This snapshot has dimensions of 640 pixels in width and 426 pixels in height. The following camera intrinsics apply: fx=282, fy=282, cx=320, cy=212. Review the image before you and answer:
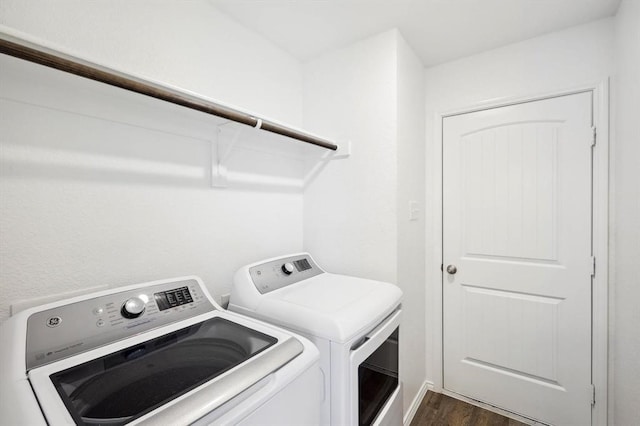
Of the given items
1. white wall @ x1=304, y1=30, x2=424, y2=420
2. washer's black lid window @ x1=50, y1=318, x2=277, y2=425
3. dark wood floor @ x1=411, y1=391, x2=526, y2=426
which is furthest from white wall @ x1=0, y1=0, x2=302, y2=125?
dark wood floor @ x1=411, y1=391, x2=526, y2=426

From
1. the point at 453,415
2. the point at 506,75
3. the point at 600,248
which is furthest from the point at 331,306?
the point at 506,75

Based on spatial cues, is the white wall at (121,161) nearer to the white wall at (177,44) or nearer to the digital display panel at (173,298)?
the white wall at (177,44)

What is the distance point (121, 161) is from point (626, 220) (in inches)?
95.9

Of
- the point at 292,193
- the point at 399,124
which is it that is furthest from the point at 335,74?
the point at 292,193

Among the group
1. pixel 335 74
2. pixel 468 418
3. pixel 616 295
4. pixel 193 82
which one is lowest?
pixel 468 418

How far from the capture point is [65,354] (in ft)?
2.68

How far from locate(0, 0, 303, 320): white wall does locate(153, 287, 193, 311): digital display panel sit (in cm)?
21

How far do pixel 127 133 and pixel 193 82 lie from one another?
439mm

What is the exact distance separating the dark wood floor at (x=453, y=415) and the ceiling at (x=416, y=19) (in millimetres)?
2505

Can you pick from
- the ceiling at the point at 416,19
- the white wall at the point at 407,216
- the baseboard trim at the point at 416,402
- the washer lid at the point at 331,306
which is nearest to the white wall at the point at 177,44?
the ceiling at the point at 416,19

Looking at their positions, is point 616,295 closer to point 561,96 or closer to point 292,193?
point 561,96

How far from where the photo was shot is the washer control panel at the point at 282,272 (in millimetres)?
1432

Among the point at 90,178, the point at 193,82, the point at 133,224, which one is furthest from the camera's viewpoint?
the point at 193,82

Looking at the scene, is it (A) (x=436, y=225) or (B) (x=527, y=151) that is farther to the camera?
(A) (x=436, y=225)
